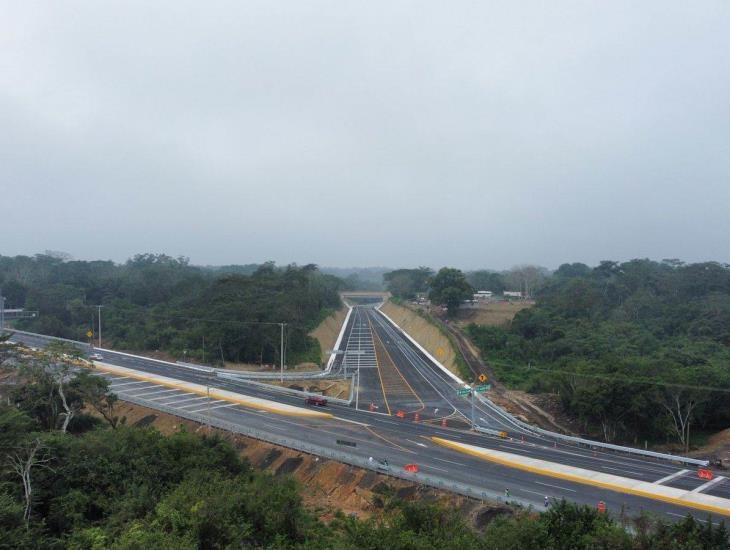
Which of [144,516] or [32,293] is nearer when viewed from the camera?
[144,516]

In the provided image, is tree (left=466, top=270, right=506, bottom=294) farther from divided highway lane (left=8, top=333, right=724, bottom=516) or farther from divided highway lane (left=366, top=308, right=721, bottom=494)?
divided highway lane (left=8, top=333, right=724, bottom=516)

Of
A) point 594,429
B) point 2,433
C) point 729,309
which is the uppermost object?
point 729,309

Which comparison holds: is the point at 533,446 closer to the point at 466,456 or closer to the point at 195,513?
the point at 466,456

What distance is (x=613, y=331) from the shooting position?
63812mm

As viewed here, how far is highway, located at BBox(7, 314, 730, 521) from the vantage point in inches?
981

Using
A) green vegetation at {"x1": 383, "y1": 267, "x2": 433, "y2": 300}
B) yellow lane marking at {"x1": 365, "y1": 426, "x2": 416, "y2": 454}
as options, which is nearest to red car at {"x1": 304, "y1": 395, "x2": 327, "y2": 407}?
yellow lane marking at {"x1": 365, "y1": 426, "x2": 416, "y2": 454}

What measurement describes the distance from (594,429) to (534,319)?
29.5 meters

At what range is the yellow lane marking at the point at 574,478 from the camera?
75.7ft

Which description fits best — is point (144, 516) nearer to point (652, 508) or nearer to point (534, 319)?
point (652, 508)

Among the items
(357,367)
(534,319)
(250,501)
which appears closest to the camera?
(250,501)

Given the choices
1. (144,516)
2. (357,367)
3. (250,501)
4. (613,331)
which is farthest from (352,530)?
(613,331)

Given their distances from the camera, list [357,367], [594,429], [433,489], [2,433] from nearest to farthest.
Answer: [2,433], [433,489], [594,429], [357,367]

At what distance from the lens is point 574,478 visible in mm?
26422

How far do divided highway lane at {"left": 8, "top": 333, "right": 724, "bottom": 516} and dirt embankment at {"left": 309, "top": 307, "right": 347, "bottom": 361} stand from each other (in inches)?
1229
